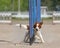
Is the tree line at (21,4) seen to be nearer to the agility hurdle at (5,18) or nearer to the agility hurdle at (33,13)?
the agility hurdle at (5,18)

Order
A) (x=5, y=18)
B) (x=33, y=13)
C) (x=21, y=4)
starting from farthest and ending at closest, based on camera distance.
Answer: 1. (x=21, y=4)
2. (x=5, y=18)
3. (x=33, y=13)

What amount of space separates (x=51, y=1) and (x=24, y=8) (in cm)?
366

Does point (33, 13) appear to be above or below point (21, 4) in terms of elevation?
above

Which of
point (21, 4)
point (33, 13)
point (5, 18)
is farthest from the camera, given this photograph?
point (21, 4)

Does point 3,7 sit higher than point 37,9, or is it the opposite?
point 37,9

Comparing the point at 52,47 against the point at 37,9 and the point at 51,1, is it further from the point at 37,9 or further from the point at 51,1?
the point at 51,1

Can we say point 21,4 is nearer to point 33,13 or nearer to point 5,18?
point 5,18

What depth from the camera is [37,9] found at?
13.1 metres

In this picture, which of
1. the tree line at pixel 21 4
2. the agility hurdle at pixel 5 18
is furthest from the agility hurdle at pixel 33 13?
the tree line at pixel 21 4

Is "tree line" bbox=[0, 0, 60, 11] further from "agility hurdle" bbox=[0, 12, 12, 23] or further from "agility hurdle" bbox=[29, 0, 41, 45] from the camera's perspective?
"agility hurdle" bbox=[29, 0, 41, 45]

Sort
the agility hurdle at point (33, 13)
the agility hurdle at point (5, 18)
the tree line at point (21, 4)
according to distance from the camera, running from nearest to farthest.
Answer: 1. the agility hurdle at point (33, 13)
2. the agility hurdle at point (5, 18)
3. the tree line at point (21, 4)

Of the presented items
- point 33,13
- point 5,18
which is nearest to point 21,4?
point 5,18

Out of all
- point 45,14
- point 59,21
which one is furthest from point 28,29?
point 45,14

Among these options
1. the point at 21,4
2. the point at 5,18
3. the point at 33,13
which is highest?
the point at 33,13
